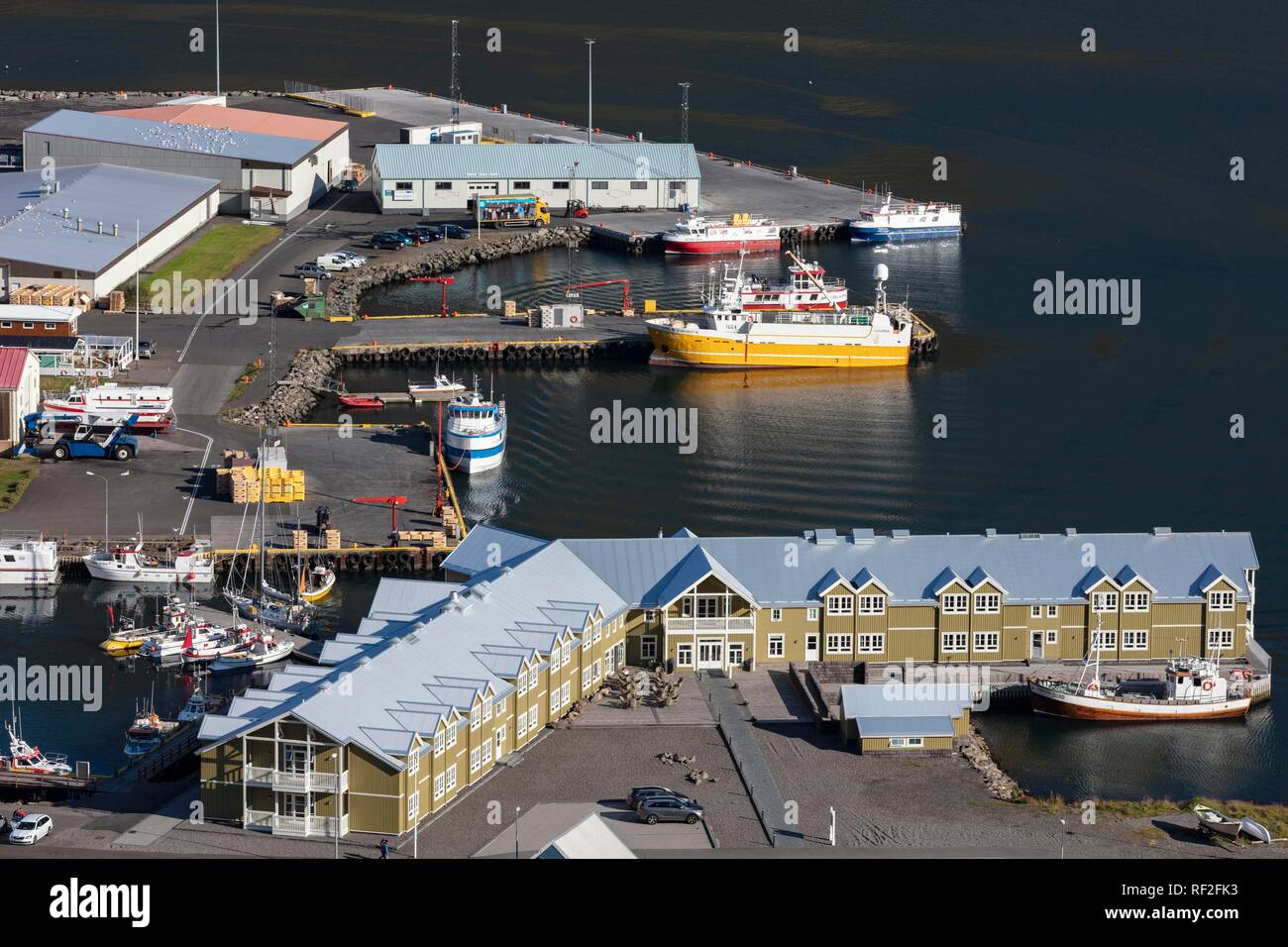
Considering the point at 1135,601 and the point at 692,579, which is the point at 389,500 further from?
the point at 1135,601

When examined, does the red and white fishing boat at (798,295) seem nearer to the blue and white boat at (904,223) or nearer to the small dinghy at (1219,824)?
the blue and white boat at (904,223)

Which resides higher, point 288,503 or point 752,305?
point 752,305

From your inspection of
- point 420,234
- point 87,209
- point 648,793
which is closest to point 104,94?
point 420,234

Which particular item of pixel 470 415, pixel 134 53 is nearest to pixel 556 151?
pixel 470 415

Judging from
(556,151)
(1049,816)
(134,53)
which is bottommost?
(1049,816)

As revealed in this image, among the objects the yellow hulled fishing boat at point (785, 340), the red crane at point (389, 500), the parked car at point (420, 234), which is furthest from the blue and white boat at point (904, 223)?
the red crane at point (389, 500)

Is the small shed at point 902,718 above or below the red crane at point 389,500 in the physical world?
below

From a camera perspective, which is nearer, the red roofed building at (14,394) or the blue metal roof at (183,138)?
the red roofed building at (14,394)
